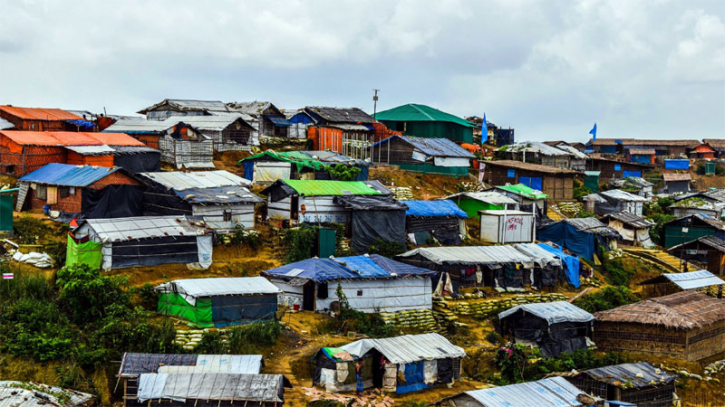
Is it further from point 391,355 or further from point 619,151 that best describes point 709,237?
point 619,151

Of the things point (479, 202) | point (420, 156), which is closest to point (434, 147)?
point (420, 156)

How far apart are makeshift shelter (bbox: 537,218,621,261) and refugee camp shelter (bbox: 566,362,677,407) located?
1388 cm

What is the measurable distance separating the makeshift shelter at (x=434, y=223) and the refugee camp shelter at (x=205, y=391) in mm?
15201

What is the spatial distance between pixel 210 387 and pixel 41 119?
26.8 m

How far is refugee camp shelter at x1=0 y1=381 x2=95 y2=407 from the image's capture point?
54.5 ft

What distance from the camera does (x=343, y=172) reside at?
36344mm

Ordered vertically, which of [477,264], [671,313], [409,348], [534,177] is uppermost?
[534,177]

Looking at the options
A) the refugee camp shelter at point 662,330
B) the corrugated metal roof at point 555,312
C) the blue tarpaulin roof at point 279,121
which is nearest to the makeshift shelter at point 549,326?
the corrugated metal roof at point 555,312

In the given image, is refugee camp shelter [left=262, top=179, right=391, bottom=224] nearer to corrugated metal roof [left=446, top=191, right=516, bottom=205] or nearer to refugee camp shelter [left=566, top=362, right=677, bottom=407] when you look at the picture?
corrugated metal roof [left=446, top=191, right=516, bottom=205]

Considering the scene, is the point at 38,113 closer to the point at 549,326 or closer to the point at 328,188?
the point at 328,188

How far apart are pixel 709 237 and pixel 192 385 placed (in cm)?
3012

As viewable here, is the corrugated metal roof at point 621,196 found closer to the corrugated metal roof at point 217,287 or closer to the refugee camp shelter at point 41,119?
the corrugated metal roof at point 217,287

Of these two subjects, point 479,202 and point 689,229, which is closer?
point 479,202

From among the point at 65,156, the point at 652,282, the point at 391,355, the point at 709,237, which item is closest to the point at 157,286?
the point at 391,355
